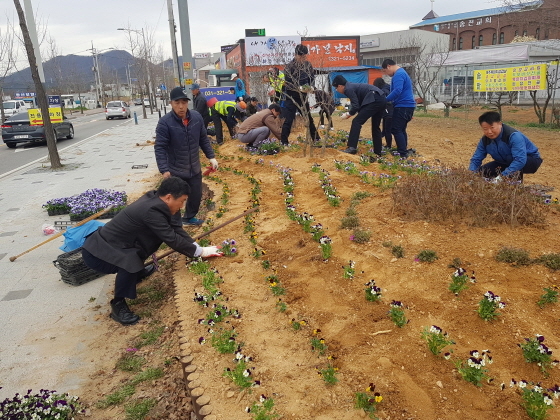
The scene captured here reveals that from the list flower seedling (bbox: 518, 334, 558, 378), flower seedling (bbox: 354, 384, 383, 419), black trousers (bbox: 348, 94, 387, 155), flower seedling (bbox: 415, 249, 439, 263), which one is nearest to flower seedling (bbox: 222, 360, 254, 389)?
flower seedling (bbox: 354, 384, 383, 419)

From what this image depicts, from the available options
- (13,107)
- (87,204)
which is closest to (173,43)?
(87,204)

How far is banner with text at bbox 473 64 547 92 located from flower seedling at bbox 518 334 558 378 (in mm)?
16245

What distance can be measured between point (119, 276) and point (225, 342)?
141cm

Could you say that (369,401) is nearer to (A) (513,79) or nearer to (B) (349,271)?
(B) (349,271)

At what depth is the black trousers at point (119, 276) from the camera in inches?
159

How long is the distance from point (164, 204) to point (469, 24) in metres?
58.7

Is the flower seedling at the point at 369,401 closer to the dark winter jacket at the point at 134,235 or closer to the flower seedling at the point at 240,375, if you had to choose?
the flower seedling at the point at 240,375

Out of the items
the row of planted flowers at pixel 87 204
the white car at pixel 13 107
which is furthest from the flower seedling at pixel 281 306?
the white car at pixel 13 107

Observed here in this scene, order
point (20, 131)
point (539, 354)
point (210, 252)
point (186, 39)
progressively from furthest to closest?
point (20, 131) < point (186, 39) < point (210, 252) < point (539, 354)

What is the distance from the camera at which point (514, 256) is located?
11.9ft

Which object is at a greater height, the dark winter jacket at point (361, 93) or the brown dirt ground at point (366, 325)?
the dark winter jacket at point (361, 93)

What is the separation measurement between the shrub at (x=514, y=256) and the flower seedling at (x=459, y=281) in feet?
1.40

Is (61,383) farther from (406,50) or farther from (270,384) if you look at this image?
(406,50)

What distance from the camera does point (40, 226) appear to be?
22.7 ft
